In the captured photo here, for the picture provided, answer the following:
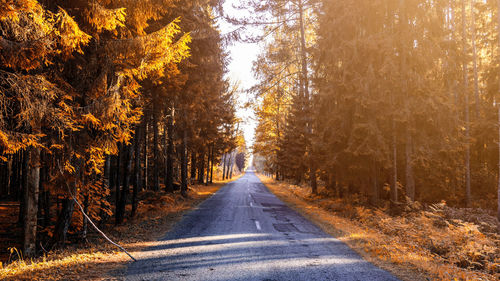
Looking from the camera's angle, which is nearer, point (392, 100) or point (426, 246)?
point (426, 246)

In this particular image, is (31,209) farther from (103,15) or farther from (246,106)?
(246,106)

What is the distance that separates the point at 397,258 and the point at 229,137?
34432 millimetres

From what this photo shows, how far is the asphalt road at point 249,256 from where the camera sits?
554cm

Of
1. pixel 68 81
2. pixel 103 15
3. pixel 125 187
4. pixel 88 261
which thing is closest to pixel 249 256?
pixel 88 261

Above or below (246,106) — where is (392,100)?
below

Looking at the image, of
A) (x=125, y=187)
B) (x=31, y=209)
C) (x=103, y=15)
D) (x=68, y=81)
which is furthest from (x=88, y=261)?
(x=125, y=187)

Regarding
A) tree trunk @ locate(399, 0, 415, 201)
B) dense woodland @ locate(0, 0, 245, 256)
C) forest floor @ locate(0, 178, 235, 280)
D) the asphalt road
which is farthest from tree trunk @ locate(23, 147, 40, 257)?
tree trunk @ locate(399, 0, 415, 201)

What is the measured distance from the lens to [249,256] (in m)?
6.66

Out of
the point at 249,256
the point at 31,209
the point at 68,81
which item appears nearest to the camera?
the point at 249,256

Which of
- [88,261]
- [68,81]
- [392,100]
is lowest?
[88,261]

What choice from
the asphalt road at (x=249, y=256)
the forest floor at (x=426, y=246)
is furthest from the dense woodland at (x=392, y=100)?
the asphalt road at (x=249, y=256)

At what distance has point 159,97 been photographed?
41.3 ft

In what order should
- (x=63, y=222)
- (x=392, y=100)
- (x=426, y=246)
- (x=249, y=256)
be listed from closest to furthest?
1. (x=249, y=256)
2. (x=63, y=222)
3. (x=426, y=246)
4. (x=392, y=100)

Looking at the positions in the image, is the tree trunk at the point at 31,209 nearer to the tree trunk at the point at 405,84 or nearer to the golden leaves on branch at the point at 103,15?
the golden leaves on branch at the point at 103,15
